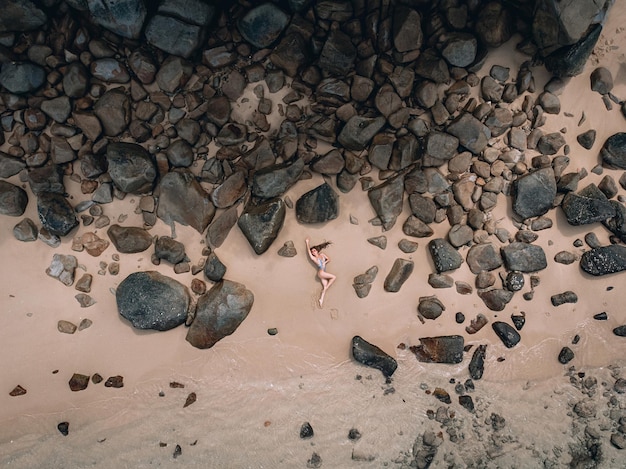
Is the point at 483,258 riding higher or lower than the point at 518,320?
higher

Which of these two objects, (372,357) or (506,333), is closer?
(372,357)

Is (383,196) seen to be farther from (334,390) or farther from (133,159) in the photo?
(133,159)

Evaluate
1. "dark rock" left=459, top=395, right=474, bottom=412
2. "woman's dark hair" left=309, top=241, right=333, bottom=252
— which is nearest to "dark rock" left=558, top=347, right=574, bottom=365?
"dark rock" left=459, top=395, right=474, bottom=412

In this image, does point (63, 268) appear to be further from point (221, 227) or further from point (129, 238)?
point (221, 227)

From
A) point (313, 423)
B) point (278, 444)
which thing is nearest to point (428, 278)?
point (313, 423)

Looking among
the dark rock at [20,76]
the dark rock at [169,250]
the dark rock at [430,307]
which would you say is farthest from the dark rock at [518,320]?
the dark rock at [20,76]

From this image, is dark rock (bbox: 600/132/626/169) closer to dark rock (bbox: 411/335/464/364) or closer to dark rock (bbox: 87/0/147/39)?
dark rock (bbox: 411/335/464/364)

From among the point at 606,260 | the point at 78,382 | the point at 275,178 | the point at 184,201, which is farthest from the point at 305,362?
the point at 606,260
